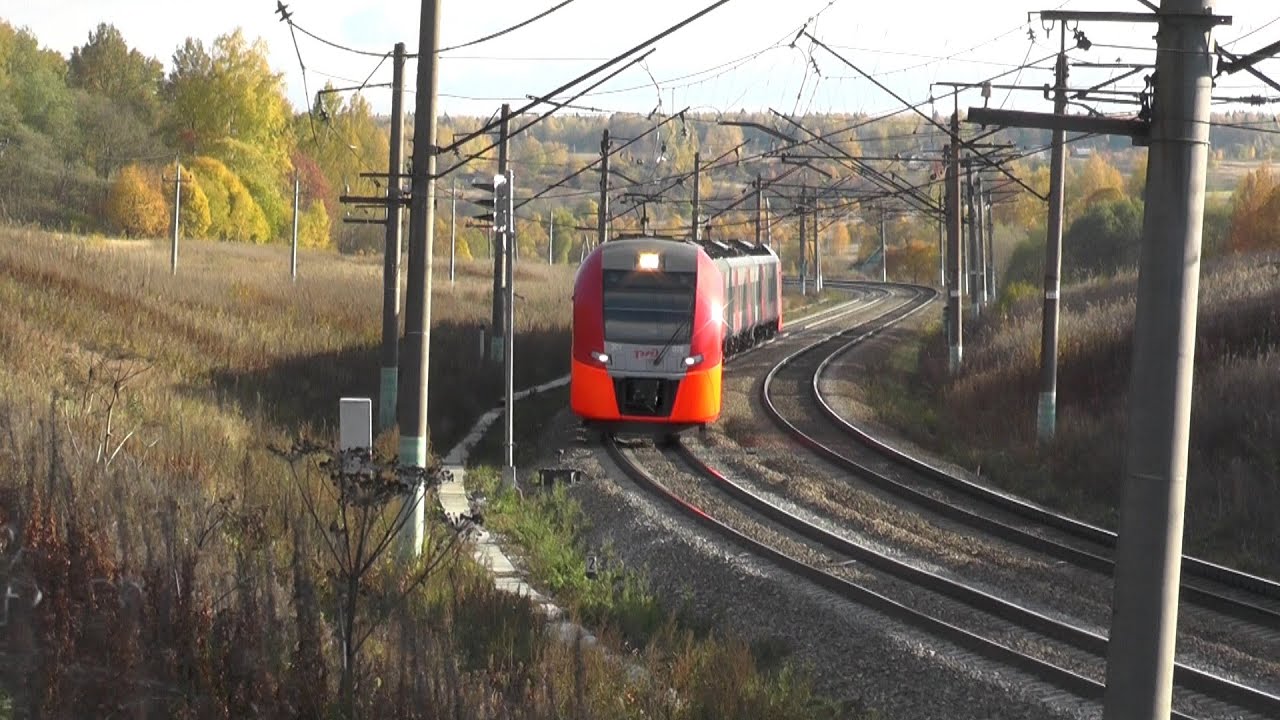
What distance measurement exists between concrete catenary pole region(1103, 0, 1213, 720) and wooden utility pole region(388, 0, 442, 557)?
27.0 ft

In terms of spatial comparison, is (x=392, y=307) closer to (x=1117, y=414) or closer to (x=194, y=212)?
(x=1117, y=414)

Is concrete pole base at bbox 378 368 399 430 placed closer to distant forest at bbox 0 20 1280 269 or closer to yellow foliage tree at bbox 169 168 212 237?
distant forest at bbox 0 20 1280 269

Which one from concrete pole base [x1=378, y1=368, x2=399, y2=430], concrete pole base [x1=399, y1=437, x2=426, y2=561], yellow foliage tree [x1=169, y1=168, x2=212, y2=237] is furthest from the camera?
yellow foliage tree [x1=169, y1=168, x2=212, y2=237]

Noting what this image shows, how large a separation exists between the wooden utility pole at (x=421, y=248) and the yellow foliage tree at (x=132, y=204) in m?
58.4

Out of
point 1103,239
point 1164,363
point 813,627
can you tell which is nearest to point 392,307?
point 813,627

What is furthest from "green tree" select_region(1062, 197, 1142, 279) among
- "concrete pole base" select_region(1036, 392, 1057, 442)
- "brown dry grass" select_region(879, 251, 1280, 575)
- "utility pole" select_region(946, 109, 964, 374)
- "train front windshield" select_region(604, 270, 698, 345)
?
"train front windshield" select_region(604, 270, 698, 345)

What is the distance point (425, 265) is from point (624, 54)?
3734mm

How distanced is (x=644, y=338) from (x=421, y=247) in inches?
292

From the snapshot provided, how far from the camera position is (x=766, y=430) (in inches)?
985

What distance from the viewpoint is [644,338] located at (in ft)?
70.8

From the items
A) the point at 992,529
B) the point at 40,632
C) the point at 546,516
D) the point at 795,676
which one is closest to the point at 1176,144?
the point at 795,676

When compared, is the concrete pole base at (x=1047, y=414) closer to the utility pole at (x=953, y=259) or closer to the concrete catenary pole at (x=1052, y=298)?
the concrete catenary pole at (x=1052, y=298)

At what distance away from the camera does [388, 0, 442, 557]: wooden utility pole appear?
46.9 ft

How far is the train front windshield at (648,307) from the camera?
21594 mm
